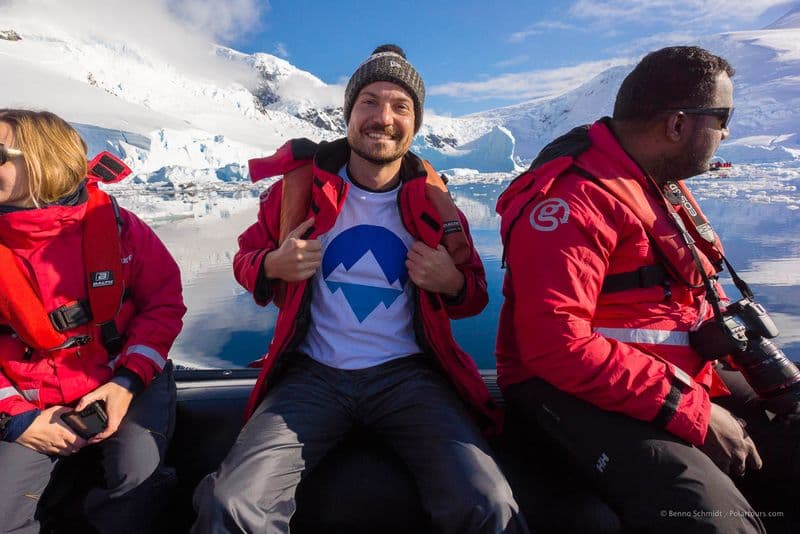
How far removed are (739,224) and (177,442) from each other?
9.29 metres

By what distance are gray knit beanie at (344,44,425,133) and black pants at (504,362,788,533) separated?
106cm

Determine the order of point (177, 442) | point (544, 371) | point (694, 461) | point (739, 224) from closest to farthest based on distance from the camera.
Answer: point (694, 461) < point (544, 371) < point (177, 442) < point (739, 224)

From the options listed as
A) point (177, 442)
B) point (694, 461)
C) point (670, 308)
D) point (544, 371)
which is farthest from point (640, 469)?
point (177, 442)

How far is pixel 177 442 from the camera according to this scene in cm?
140

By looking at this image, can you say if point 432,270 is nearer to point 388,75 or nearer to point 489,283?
point 388,75

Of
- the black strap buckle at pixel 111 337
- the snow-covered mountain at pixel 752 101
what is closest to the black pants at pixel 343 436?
the black strap buckle at pixel 111 337

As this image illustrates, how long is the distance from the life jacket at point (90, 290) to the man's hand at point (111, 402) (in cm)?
15

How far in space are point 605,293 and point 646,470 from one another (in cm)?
43

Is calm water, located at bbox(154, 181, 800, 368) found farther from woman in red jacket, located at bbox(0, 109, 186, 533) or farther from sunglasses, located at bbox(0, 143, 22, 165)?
sunglasses, located at bbox(0, 143, 22, 165)

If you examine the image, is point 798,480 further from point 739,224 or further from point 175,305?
point 739,224

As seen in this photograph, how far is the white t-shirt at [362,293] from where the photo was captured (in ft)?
4.50

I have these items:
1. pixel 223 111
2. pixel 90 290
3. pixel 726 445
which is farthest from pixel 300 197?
pixel 223 111

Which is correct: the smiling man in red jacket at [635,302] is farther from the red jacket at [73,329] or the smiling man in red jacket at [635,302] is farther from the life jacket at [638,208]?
the red jacket at [73,329]

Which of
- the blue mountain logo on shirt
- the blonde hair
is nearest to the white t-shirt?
the blue mountain logo on shirt
